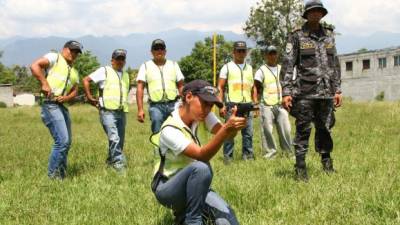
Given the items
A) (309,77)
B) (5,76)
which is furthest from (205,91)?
(5,76)

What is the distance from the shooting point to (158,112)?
7980 millimetres

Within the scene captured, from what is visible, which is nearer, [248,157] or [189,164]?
[189,164]

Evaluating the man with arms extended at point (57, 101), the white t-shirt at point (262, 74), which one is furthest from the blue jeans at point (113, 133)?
the white t-shirt at point (262, 74)

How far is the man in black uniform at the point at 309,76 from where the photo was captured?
6.30 meters

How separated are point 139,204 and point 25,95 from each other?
94124mm

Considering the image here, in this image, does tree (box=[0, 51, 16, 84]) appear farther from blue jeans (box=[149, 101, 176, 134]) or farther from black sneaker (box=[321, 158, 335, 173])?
black sneaker (box=[321, 158, 335, 173])

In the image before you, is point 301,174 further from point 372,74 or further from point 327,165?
point 372,74

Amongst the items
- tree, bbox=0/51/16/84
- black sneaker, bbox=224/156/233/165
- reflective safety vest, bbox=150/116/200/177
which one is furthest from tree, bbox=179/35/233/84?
reflective safety vest, bbox=150/116/200/177

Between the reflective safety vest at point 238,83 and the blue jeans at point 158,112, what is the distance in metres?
1.25

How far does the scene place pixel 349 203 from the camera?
15.5ft

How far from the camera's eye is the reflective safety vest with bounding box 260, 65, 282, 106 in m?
9.07

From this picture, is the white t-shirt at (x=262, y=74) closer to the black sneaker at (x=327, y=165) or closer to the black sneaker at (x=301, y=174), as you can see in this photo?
the black sneaker at (x=327, y=165)

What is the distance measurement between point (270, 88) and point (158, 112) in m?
2.33

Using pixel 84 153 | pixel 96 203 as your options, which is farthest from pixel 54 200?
pixel 84 153
